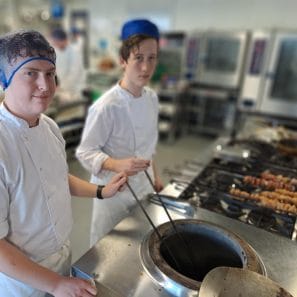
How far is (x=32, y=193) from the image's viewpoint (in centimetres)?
82

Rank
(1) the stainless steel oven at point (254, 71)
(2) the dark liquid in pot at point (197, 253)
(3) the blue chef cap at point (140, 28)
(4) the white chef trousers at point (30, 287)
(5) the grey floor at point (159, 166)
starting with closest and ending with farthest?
(4) the white chef trousers at point (30, 287)
(2) the dark liquid in pot at point (197, 253)
(3) the blue chef cap at point (140, 28)
(5) the grey floor at point (159, 166)
(1) the stainless steel oven at point (254, 71)

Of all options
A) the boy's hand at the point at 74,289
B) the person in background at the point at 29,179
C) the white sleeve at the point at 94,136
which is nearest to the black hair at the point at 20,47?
the person in background at the point at 29,179

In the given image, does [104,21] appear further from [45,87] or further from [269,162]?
[45,87]

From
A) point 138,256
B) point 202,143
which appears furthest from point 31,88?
point 202,143

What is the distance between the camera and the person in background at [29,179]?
741 mm

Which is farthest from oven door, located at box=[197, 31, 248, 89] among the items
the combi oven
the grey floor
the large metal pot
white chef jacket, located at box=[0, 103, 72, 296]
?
white chef jacket, located at box=[0, 103, 72, 296]

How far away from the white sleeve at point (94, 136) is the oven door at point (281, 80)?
3.31 meters

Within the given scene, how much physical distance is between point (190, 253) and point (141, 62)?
87 centimetres

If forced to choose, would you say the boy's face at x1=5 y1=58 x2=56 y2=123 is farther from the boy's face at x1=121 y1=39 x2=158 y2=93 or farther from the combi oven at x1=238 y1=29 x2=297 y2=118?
the combi oven at x1=238 y1=29 x2=297 y2=118

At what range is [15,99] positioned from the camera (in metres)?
0.76

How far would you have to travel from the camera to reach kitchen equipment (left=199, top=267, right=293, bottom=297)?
69 centimetres

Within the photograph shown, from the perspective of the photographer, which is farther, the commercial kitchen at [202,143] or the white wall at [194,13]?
the white wall at [194,13]

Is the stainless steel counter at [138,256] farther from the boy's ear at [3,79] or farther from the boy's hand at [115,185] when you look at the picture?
the boy's ear at [3,79]

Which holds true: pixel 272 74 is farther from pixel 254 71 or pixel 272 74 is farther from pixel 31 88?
pixel 31 88
